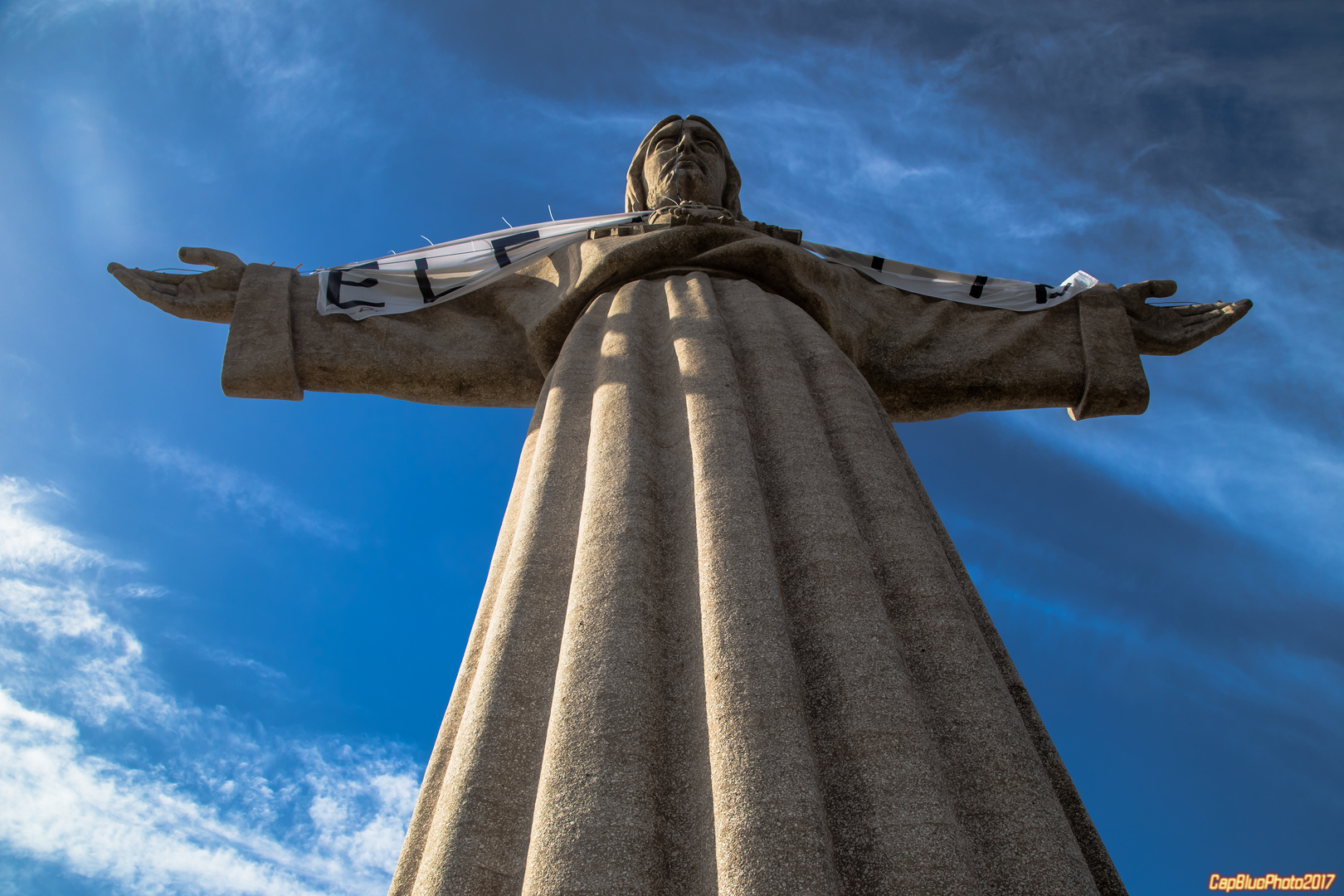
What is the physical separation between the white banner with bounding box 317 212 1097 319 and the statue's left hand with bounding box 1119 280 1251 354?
346 millimetres

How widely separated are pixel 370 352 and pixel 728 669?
13.7 ft

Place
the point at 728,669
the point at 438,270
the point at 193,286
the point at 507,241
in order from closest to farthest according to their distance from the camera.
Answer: the point at 728,669 → the point at 193,286 → the point at 438,270 → the point at 507,241

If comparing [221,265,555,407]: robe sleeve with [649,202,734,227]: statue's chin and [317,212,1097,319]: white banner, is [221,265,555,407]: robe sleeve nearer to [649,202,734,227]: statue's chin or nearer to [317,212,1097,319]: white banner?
[317,212,1097,319]: white banner

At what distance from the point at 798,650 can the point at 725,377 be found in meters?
1.46

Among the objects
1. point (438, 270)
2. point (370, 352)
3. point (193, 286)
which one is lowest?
point (370, 352)

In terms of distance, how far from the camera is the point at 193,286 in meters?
6.01

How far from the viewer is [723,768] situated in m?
2.20

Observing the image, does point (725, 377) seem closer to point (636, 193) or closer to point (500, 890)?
point (500, 890)

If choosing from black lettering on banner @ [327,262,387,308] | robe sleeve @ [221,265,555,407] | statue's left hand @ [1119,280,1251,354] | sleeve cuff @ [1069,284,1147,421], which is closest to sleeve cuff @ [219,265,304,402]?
robe sleeve @ [221,265,555,407]

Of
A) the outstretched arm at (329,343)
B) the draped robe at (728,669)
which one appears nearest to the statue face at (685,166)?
the outstretched arm at (329,343)

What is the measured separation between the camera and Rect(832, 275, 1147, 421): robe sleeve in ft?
19.9

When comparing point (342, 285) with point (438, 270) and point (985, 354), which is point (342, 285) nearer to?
point (438, 270)

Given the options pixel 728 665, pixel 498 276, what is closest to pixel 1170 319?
pixel 498 276

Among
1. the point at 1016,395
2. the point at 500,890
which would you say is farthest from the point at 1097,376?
the point at 500,890
